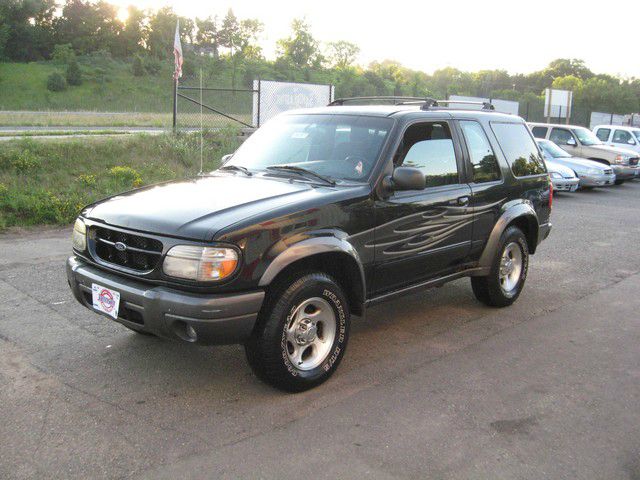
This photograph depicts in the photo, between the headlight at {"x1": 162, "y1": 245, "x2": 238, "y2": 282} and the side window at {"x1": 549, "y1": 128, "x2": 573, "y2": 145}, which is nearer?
the headlight at {"x1": 162, "y1": 245, "x2": 238, "y2": 282}

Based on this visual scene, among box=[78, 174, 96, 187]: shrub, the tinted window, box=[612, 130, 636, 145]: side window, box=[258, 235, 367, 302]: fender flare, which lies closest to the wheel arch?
box=[258, 235, 367, 302]: fender flare

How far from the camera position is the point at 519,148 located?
20.5ft

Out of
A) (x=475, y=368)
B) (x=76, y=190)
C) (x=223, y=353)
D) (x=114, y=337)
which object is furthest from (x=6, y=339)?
(x=76, y=190)

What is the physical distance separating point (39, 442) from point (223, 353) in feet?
5.20

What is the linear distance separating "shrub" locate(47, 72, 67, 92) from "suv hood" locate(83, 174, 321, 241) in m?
57.0

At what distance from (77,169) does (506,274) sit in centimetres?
895

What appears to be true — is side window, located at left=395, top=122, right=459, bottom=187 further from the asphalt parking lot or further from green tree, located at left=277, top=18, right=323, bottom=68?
green tree, located at left=277, top=18, right=323, bottom=68

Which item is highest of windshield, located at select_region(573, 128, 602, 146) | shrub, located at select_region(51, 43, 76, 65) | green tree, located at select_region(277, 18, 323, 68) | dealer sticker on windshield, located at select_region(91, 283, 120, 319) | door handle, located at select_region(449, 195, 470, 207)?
green tree, located at select_region(277, 18, 323, 68)

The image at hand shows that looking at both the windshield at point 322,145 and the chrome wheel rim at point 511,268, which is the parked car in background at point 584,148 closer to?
the chrome wheel rim at point 511,268

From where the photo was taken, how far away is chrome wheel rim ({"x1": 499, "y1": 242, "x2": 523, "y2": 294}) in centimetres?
616

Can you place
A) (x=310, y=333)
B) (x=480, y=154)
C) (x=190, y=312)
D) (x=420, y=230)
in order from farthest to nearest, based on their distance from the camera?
(x=480, y=154), (x=420, y=230), (x=310, y=333), (x=190, y=312)

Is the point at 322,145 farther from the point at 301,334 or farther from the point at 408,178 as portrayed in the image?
the point at 301,334

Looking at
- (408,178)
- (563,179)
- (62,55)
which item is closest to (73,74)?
(62,55)

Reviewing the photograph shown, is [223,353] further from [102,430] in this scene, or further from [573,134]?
[573,134]
